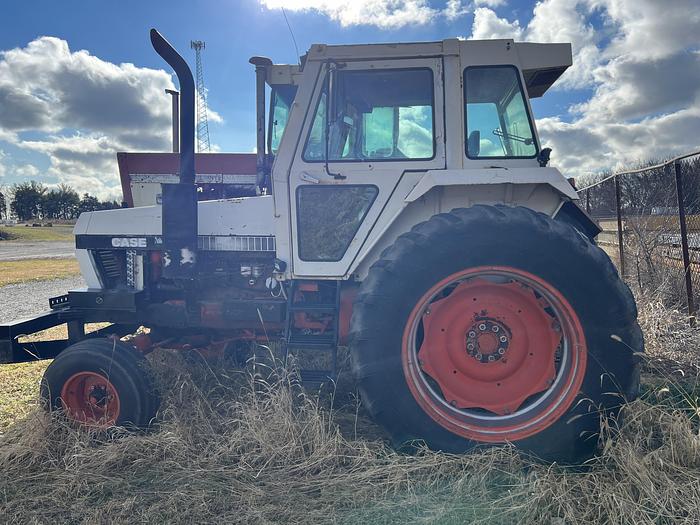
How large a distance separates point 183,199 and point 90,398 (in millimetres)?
1517

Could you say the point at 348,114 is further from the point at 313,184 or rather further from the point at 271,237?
the point at 271,237

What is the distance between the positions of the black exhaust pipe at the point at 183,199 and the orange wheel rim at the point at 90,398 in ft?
2.92

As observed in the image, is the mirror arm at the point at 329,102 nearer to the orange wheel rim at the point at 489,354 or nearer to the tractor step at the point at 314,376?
the orange wheel rim at the point at 489,354

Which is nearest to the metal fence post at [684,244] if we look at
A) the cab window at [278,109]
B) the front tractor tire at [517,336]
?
the front tractor tire at [517,336]

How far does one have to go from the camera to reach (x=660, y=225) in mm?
5797

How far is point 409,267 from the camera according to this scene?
8.62 ft

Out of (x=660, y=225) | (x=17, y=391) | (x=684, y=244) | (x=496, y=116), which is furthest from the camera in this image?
(x=660, y=225)

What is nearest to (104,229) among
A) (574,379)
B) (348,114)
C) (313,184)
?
(313,184)

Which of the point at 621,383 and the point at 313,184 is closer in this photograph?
the point at 621,383

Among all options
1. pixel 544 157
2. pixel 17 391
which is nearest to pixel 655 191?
pixel 544 157

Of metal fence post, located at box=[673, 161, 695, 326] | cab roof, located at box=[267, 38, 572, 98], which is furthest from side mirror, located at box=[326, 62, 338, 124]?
metal fence post, located at box=[673, 161, 695, 326]

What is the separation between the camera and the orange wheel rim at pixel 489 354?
2.69 metres

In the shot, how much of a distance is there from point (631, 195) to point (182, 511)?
6.54 metres

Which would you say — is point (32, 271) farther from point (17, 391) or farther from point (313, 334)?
point (313, 334)
